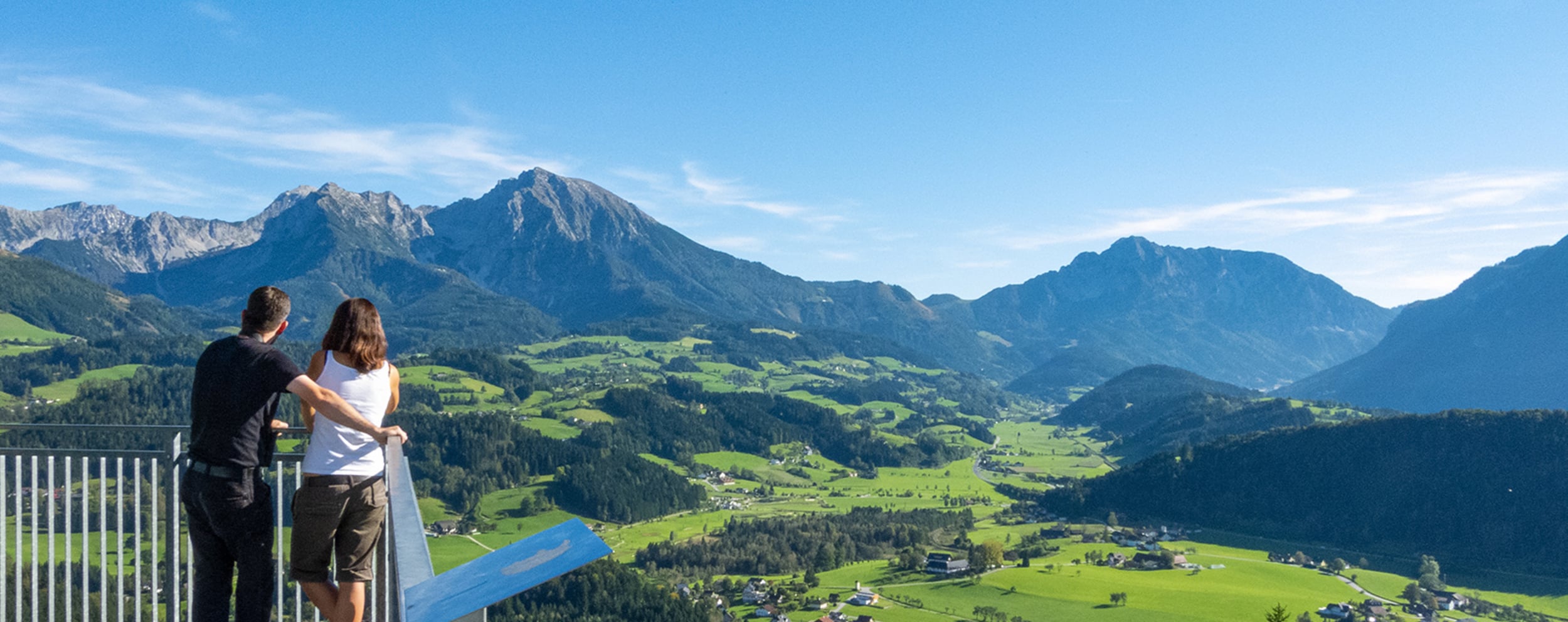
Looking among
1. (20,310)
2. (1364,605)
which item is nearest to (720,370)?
(20,310)

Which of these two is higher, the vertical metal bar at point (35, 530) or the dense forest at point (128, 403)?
the vertical metal bar at point (35, 530)

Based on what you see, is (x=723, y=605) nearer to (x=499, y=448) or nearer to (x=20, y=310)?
(x=499, y=448)

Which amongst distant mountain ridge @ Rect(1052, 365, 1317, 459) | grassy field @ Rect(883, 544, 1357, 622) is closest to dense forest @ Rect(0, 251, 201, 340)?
grassy field @ Rect(883, 544, 1357, 622)

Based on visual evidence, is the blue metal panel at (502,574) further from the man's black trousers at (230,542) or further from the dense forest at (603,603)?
the dense forest at (603,603)

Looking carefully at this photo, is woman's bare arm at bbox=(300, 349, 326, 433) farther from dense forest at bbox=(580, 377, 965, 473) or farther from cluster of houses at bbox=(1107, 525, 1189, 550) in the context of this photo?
dense forest at bbox=(580, 377, 965, 473)

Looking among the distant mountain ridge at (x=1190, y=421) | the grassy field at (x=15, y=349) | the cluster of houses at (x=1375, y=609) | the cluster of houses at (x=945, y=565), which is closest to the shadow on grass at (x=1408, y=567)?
the cluster of houses at (x=1375, y=609)

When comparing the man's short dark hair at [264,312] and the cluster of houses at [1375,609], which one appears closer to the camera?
the man's short dark hair at [264,312]

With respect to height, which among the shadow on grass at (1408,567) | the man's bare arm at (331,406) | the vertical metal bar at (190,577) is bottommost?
the shadow on grass at (1408,567)
